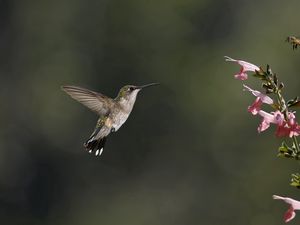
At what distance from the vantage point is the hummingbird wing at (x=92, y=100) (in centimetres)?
487

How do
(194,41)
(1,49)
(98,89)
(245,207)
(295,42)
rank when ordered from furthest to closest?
1. (1,49)
2. (194,41)
3. (98,89)
4. (245,207)
5. (295,42)

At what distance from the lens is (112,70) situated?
1734 cm

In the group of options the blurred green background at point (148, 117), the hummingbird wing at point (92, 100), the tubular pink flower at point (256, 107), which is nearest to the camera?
the tubular pink flower at point (256, 107)

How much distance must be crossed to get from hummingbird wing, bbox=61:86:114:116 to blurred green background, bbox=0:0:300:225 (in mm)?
9339

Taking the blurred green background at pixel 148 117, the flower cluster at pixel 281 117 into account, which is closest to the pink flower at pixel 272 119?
the flower cluster at pixel 281 117

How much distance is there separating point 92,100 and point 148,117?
1177 centimetres

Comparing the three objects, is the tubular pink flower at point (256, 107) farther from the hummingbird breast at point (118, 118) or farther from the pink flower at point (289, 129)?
the hummingbird breast at point (118, 118)

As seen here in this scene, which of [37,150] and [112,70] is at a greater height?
[112,70]

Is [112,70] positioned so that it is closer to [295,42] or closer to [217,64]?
[217,64]

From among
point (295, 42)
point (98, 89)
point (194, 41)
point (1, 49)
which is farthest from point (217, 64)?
point (295, 42)

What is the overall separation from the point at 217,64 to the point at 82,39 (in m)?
2.92

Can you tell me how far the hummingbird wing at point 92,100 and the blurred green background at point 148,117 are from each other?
9339mm

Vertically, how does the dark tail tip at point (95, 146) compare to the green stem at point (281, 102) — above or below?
below

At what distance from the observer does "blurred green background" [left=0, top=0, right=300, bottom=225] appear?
51.5ft
